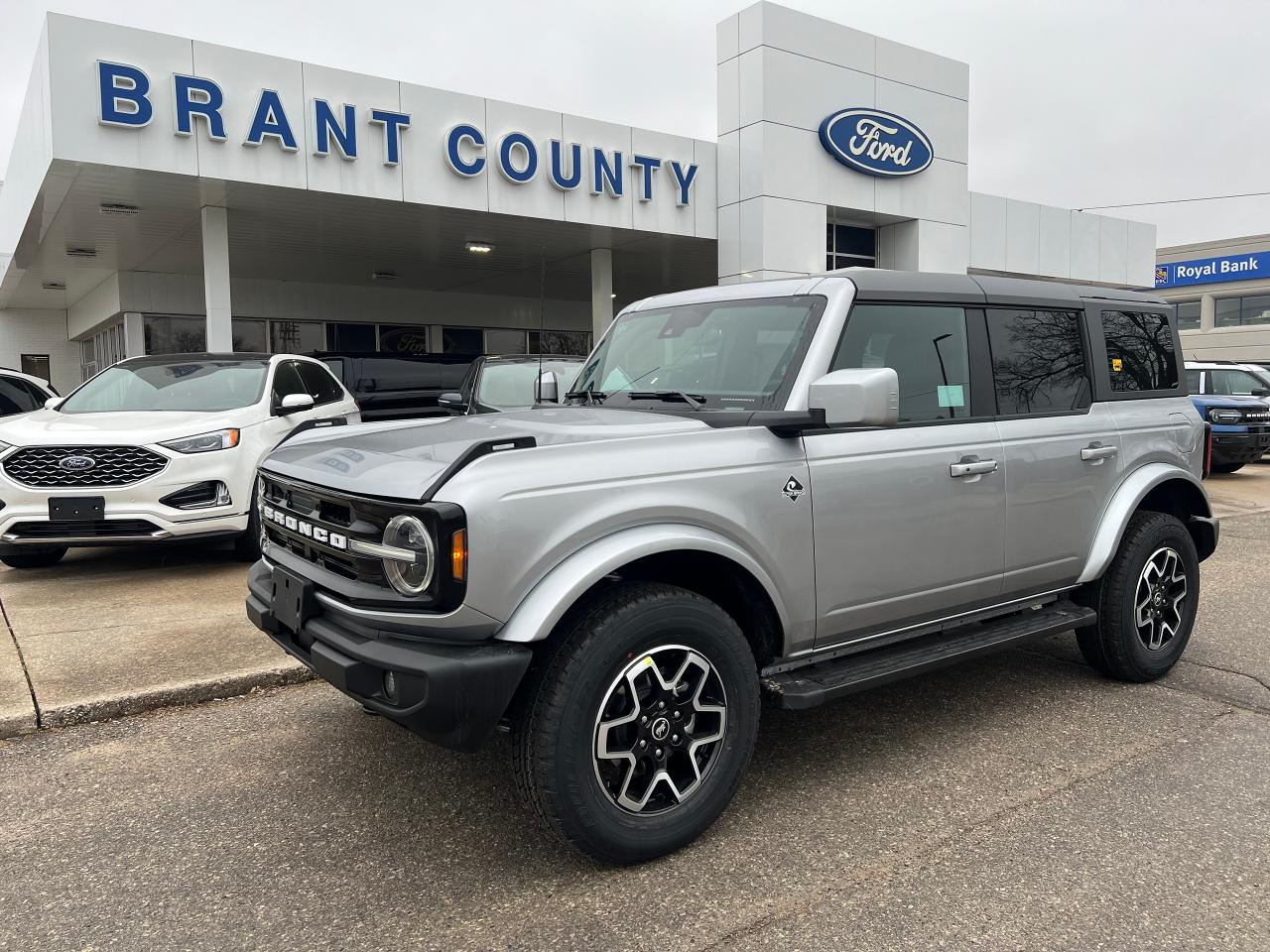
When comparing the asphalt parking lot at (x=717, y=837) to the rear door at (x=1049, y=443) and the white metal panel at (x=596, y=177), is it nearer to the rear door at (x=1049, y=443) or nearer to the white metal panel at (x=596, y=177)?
the rear door at (x=1049, y=443)

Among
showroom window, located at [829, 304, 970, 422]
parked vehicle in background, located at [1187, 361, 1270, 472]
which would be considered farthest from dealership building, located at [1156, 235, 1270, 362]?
showroom window, located at [829, 304, 970, 422]

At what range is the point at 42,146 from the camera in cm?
1076

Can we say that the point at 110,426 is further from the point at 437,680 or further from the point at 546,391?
the point at 437,680

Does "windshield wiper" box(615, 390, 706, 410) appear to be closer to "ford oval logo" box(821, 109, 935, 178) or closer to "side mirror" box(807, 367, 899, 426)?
"side mirror" box(807, 367, 899, 426)

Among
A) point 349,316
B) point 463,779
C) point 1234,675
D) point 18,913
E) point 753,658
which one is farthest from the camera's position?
point 349,316

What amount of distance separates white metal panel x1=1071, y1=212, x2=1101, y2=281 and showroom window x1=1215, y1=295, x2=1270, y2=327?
40.7 meters

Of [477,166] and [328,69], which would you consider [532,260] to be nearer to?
[477,166]

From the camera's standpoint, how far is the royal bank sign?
10.3 m

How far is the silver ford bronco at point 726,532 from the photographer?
2.64 metres

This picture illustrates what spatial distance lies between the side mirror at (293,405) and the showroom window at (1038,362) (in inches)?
223

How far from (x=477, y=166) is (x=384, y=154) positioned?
1360mm

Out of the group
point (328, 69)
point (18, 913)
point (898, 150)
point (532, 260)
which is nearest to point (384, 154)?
point (328, 69)

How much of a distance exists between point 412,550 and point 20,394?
8.32 meters

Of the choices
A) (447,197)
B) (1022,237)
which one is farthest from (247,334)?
(1022,237)
